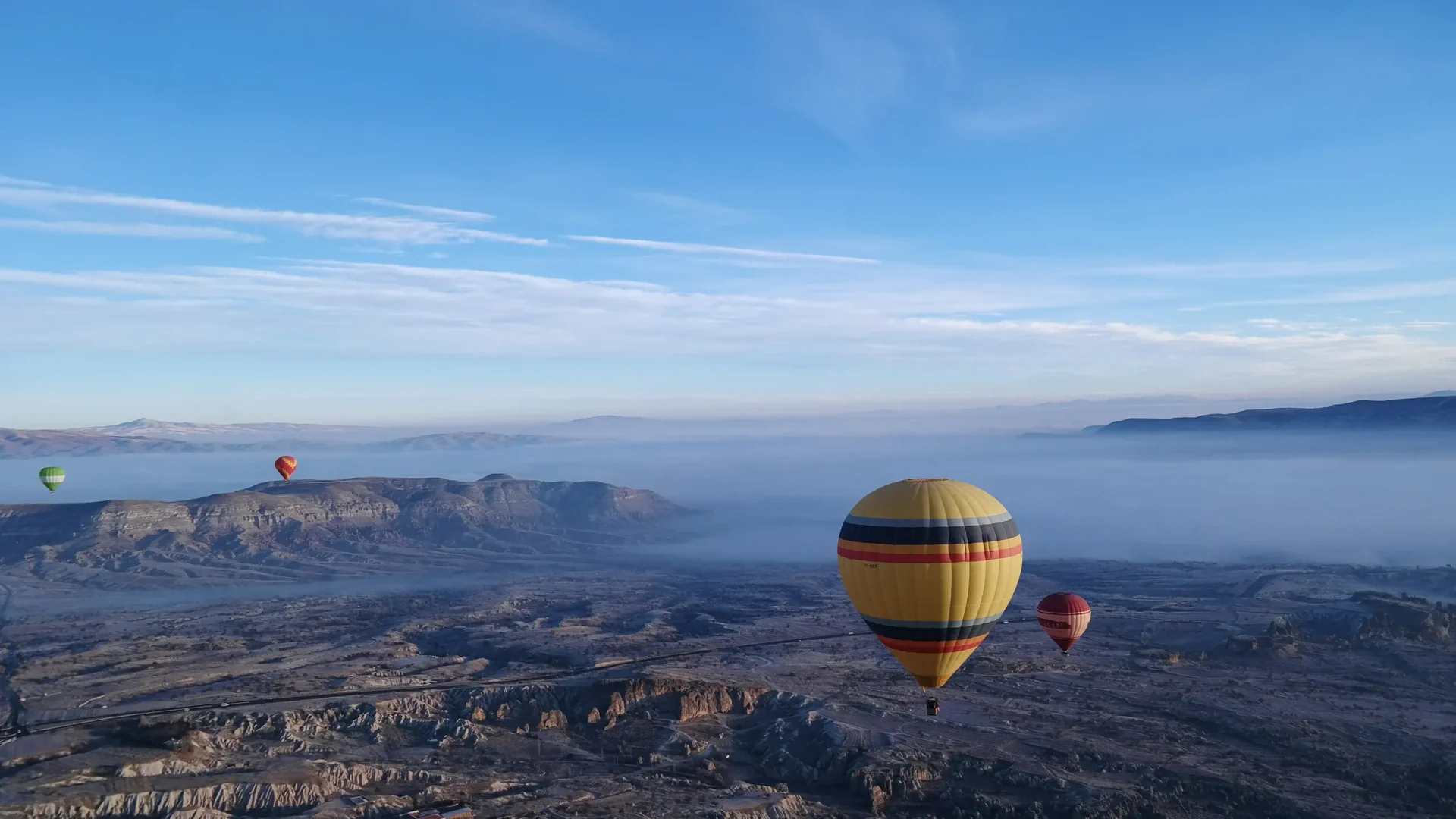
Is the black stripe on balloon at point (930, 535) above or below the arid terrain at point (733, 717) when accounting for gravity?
above

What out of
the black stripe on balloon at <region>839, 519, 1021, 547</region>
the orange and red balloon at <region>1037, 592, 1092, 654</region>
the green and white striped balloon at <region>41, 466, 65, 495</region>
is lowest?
the orange and red balloon at <region>1037, 592, 1092, 654</region>

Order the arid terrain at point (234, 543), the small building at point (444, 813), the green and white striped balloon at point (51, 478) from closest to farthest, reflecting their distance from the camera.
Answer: the small building at point (444, 813) < the green and white striped balloon at point (51, 478) < the arid terrain at point (234, 543)

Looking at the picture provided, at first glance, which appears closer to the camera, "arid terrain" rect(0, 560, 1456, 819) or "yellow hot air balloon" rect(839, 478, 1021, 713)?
"yellow hot air balloon" rect(839, 478, 1021, 713)

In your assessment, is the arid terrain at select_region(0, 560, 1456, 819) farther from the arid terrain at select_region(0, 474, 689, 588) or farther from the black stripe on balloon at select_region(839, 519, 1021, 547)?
the arid terrain at select_region(0, 474, 689, 588)

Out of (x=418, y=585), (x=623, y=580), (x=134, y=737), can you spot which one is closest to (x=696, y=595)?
(x=623, y=580)

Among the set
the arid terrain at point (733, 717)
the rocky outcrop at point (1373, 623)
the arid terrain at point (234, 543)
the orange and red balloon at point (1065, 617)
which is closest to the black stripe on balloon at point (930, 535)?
the arid terrain at point (733, 717)

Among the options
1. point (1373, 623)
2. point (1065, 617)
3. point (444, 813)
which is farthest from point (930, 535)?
point (1373, 623)

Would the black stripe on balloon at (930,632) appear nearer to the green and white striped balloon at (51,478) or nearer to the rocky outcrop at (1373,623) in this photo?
the rocky outcrop at (1373,623)

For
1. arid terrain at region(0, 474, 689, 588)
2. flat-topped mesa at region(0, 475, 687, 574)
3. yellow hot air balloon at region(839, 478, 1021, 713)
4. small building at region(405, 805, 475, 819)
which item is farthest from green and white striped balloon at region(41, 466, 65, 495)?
yellow hot air balloon at region(839, 478, 1021, 713)
